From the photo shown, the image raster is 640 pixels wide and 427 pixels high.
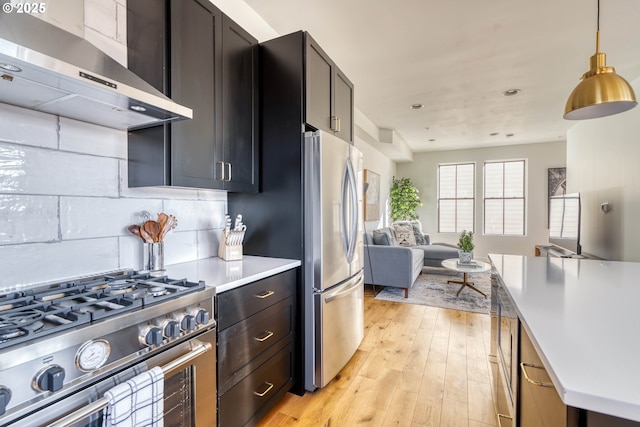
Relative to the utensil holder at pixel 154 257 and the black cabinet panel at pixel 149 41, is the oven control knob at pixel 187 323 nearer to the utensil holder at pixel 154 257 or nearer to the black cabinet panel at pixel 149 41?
the utensil holder at pixel 154 257

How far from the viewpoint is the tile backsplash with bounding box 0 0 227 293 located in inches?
47.3

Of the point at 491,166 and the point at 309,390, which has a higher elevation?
the point at 491,166

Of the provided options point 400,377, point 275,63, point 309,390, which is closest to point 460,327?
point 400,377

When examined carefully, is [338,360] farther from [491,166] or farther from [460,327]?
[491,166]

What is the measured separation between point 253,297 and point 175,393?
1.74 ft

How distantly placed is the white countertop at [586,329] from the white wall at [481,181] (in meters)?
6.05

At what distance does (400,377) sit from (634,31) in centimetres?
349

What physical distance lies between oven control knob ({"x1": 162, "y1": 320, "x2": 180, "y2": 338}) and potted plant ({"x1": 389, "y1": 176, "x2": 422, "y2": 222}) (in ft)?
21.7

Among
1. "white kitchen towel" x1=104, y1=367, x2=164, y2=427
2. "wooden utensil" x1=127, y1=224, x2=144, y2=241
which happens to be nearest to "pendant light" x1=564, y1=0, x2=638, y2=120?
"white kitchen towel" x1=104, y1=367, x2=164, y2=427

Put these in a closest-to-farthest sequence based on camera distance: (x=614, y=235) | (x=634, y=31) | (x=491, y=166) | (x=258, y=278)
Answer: (x=258, y=278) < (x=634, y=31) < (x=614, y=235) < (x=491, y=166)

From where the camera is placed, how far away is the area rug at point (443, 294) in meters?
3.84

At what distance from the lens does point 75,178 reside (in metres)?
1.39

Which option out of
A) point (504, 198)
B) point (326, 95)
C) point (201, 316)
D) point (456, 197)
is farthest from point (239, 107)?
point (504, 198)

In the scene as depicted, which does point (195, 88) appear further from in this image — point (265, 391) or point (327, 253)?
point (265, 391)
